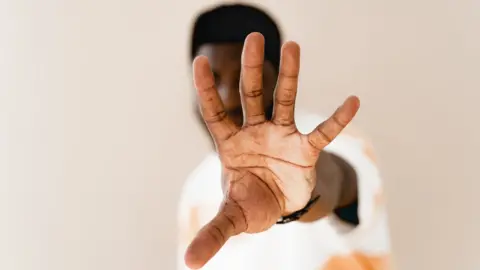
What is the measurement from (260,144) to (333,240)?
0.33 metres

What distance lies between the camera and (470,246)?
3.99ft

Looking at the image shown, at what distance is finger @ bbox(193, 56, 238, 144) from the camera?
654mm

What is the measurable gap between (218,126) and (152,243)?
652 mm

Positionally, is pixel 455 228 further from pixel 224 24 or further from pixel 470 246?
pixel 224 24

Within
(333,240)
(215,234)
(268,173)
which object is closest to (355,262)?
(333,240)

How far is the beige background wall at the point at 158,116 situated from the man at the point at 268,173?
150 millimetres

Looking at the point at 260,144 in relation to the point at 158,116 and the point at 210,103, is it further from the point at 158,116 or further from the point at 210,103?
the point at 158,116

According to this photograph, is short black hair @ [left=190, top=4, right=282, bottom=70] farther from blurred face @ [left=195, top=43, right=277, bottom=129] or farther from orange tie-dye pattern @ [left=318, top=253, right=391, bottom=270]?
orange tie-dye pattern @ [left=318, top=253, right=391, bottom=270]

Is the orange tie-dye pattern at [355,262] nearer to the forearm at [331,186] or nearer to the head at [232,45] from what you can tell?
the forearm at [331,186]

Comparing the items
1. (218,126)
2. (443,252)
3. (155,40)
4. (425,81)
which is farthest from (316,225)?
(155,40)

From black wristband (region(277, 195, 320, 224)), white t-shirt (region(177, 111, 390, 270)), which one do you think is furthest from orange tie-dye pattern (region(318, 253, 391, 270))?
black wristband (region(277, 195, 320, 224))

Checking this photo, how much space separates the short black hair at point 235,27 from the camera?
1.04 meters

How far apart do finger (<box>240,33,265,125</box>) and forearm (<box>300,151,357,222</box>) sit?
0.15 m

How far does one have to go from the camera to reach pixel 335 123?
66cm
